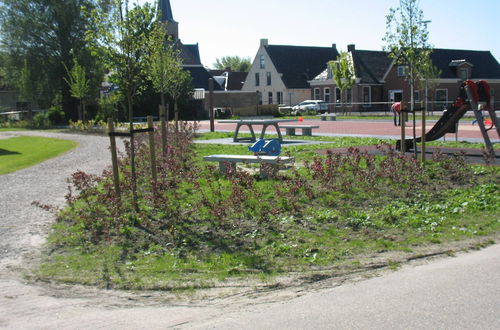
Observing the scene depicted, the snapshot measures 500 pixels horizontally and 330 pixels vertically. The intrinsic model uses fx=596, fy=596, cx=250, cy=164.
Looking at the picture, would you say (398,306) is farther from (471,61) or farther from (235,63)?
(235,63)

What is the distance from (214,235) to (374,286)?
2.70 meters

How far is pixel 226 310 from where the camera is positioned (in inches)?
199

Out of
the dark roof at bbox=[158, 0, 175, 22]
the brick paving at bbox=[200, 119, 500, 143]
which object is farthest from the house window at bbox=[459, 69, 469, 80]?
the dark roof at bbox=[158, 0, 175, 22]

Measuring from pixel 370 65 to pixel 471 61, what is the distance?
472 inches

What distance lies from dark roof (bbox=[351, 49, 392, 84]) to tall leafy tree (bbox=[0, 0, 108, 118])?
2692 cm

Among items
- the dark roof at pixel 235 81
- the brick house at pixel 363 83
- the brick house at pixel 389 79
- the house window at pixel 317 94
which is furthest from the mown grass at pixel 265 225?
the dark roof at pixel 235 81

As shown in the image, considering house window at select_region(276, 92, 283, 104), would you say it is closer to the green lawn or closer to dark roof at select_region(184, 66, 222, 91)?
dark roof at select_region(184, 66, 222, 91)

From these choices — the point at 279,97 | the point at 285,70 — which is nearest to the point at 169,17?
the point at 285,70

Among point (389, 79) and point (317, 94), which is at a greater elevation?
point (389, 79)

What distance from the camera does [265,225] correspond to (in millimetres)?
7941

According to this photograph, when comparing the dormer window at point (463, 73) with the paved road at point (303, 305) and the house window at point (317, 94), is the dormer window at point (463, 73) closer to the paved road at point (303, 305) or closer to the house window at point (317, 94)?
the house window at point (317, 94)

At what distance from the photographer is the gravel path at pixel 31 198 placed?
7.48m

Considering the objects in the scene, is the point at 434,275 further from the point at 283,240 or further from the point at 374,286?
the point at 283,240

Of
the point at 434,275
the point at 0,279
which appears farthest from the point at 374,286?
the point at 0,279
